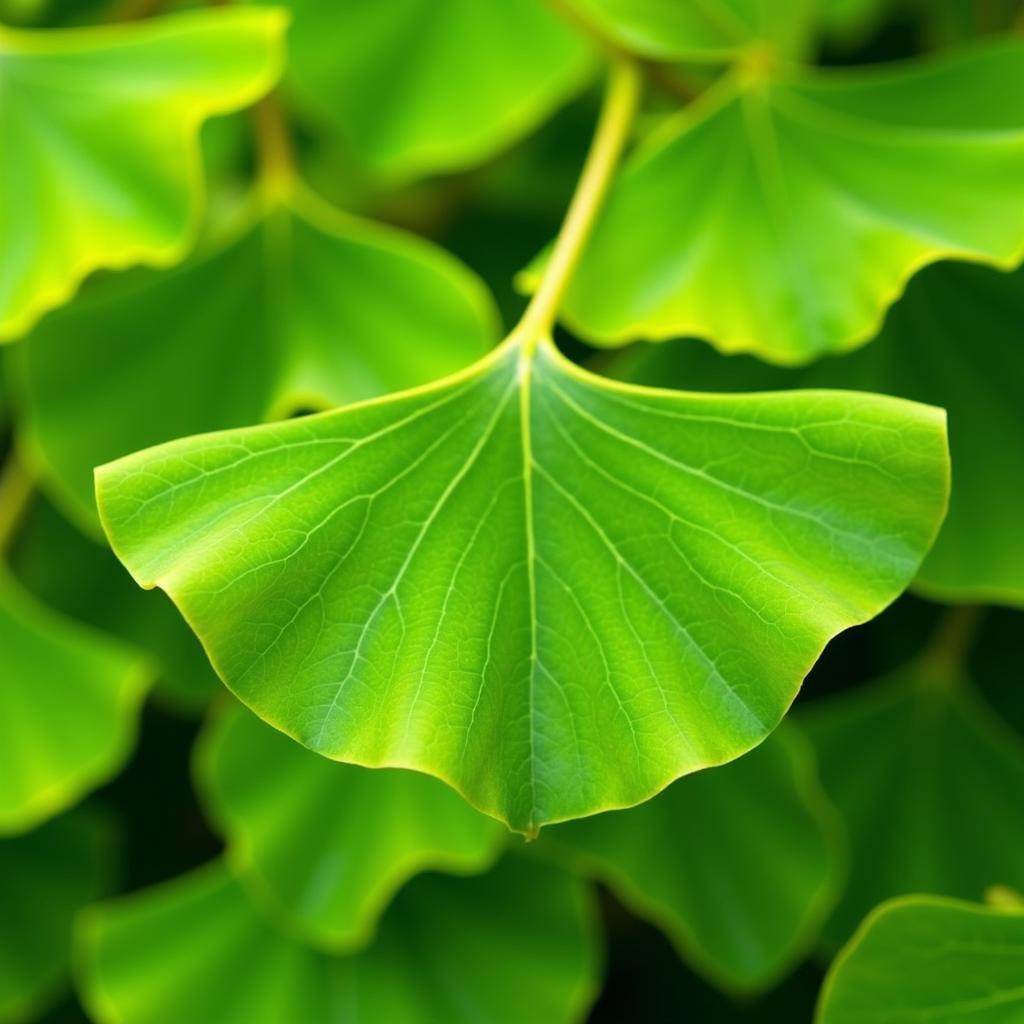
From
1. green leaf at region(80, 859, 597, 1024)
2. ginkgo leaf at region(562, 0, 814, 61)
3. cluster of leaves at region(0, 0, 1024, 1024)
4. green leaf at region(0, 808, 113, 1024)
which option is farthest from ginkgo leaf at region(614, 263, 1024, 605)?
green leaf at region(0, 808, 113, 1024)

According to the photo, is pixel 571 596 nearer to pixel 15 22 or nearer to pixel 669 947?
pixel 669 947

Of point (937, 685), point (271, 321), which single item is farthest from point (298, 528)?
point (937, 685)

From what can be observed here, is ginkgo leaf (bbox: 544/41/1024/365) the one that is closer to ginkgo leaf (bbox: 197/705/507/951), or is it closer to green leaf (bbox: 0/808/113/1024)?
ginkgo leaf (bbox: 197/705/507/951)

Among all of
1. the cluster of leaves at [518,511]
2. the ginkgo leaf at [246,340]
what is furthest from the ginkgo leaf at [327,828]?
the ginkgo leaf at [246,340]

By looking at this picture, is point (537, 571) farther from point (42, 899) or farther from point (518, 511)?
point (42, 899)

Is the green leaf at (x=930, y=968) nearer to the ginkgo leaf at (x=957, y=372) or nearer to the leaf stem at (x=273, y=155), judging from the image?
the ginkgo leaf at (x=957, y=372)

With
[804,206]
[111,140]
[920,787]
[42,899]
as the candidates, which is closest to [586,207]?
[804,206]
